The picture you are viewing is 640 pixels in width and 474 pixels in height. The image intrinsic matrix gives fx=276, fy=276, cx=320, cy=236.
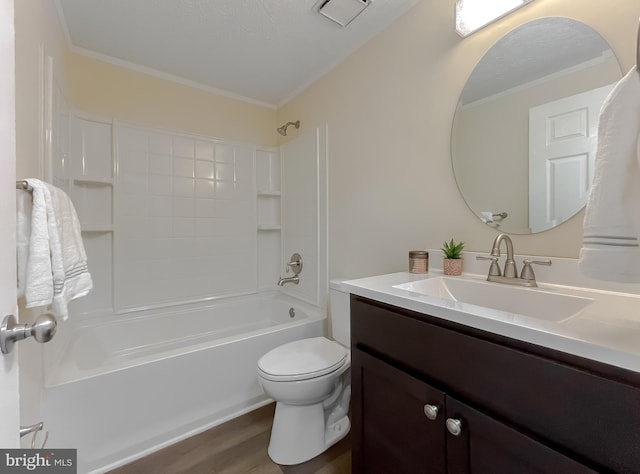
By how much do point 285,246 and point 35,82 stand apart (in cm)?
189

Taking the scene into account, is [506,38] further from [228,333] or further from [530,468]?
[228,333]

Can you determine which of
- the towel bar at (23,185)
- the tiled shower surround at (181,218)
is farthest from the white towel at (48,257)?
the tiled shower surround at (181,218)

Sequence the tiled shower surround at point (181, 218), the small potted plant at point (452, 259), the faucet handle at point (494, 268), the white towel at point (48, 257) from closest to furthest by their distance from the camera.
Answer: the white towel at point (48, 257)
the faucet handle at point (494, 268)
the small potted plant at point (452, 259)
the tiled shower surround at point (181, 218)

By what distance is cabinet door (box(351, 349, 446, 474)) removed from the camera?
2.44 feet

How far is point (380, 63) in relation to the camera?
166 centimetres

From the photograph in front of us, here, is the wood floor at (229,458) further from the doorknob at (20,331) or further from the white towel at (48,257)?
the doorknob at (20,331)

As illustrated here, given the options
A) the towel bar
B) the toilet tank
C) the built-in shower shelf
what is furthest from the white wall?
the towel bar

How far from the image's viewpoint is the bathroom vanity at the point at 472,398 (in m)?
0.48

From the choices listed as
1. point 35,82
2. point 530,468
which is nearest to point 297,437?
point 530,468

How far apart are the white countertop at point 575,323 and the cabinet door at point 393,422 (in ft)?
0.73

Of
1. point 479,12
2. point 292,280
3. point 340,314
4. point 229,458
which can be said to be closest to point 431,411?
point 340,314

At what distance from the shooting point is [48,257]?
817mm

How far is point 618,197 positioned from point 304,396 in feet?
4.31
